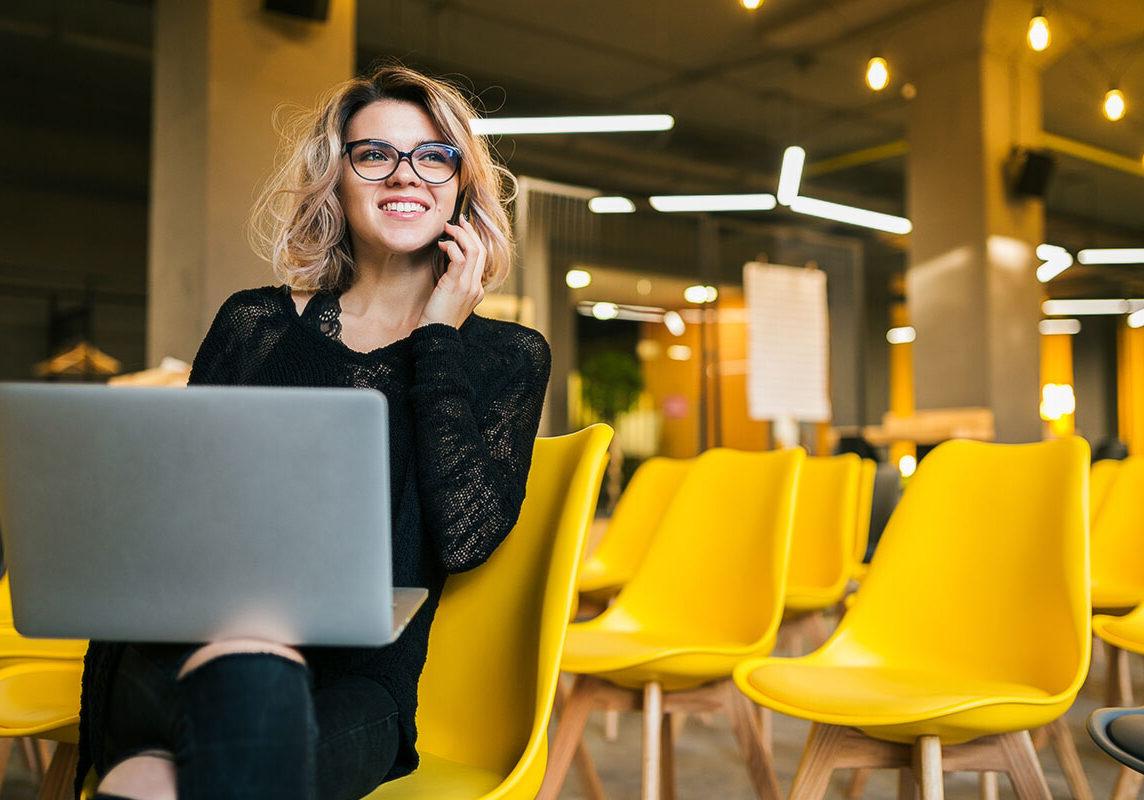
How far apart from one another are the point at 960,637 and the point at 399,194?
135 cm

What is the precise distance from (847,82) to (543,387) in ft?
24.6

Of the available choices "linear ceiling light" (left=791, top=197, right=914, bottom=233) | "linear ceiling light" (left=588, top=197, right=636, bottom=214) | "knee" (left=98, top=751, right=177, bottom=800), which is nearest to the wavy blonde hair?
"knee" (left=98, top=751, right=177, bottom=800)

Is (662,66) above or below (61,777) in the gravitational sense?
above

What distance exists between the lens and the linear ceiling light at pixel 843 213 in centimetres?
862

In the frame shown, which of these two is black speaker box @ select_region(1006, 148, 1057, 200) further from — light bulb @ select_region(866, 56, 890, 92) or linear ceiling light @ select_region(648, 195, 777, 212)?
linear ceiling light @ select_region(648, 195, 777, 212)

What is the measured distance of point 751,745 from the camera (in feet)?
6.99

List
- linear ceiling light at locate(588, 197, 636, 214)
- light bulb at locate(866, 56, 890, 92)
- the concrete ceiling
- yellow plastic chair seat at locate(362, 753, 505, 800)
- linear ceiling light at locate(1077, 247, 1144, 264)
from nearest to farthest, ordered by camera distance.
Result: yellow plastic chair seat at locate(362, 753, 505, 800)
light bulb at locate(866, 56, 890, 92)
linear ceiling light at locate(588, 197, 636, 214)
the concrete ceiling
linear ceiling light at locate(1077, 247, 1144, 264)

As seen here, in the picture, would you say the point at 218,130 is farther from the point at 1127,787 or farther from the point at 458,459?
the point at 1127,787

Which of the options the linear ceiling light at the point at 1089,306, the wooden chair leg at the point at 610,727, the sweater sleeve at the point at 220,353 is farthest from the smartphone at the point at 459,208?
the linear ceiling light at the point at 1089,306

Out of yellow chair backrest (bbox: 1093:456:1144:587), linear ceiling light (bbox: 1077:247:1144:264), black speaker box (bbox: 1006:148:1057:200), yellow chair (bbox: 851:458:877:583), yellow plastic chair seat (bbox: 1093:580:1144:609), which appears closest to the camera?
yellow plastic chair seat (bbox: 1093:580:1144:609)

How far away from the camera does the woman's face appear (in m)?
1.53

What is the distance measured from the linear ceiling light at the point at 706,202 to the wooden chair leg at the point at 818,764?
547cm

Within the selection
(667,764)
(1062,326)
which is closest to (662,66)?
(667,764)

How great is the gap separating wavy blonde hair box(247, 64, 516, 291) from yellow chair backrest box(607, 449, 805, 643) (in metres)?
1.04
